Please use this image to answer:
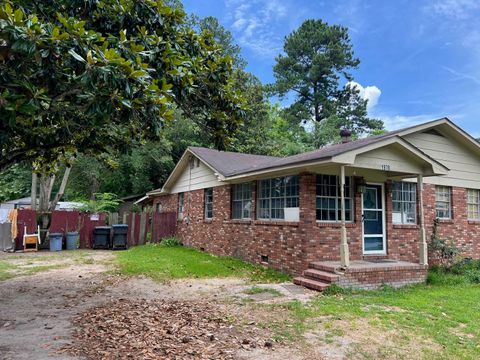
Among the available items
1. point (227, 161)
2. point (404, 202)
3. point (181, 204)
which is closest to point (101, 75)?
point (404, 202)

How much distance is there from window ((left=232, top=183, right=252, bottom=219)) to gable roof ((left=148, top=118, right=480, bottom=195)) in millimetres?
605

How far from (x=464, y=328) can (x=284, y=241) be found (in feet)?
15.5

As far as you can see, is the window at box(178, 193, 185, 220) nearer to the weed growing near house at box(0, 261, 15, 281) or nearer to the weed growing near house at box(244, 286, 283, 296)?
the weed growing near house at box(0, 261, 15, 281)

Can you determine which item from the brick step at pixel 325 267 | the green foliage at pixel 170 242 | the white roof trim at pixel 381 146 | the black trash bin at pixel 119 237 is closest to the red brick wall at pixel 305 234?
the brick step at pixel 325 267

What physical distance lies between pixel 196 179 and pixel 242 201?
150 inches

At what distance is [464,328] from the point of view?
552 centimetres

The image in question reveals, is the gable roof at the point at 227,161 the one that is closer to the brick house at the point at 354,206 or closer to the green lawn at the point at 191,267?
the brick house at the point at 354,206

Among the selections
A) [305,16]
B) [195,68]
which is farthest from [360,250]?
[305,16]

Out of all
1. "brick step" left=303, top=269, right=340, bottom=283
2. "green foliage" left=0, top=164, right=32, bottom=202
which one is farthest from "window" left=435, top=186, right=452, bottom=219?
"green foliage" left=0, top=164, right=32, bottom=202

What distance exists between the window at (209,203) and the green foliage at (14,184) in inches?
722

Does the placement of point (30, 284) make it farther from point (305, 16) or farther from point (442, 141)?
point (305, 16)

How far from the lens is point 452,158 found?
39.1 ft

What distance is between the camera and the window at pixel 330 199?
9.35 meters

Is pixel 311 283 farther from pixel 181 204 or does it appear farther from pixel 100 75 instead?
pixel 181 204
